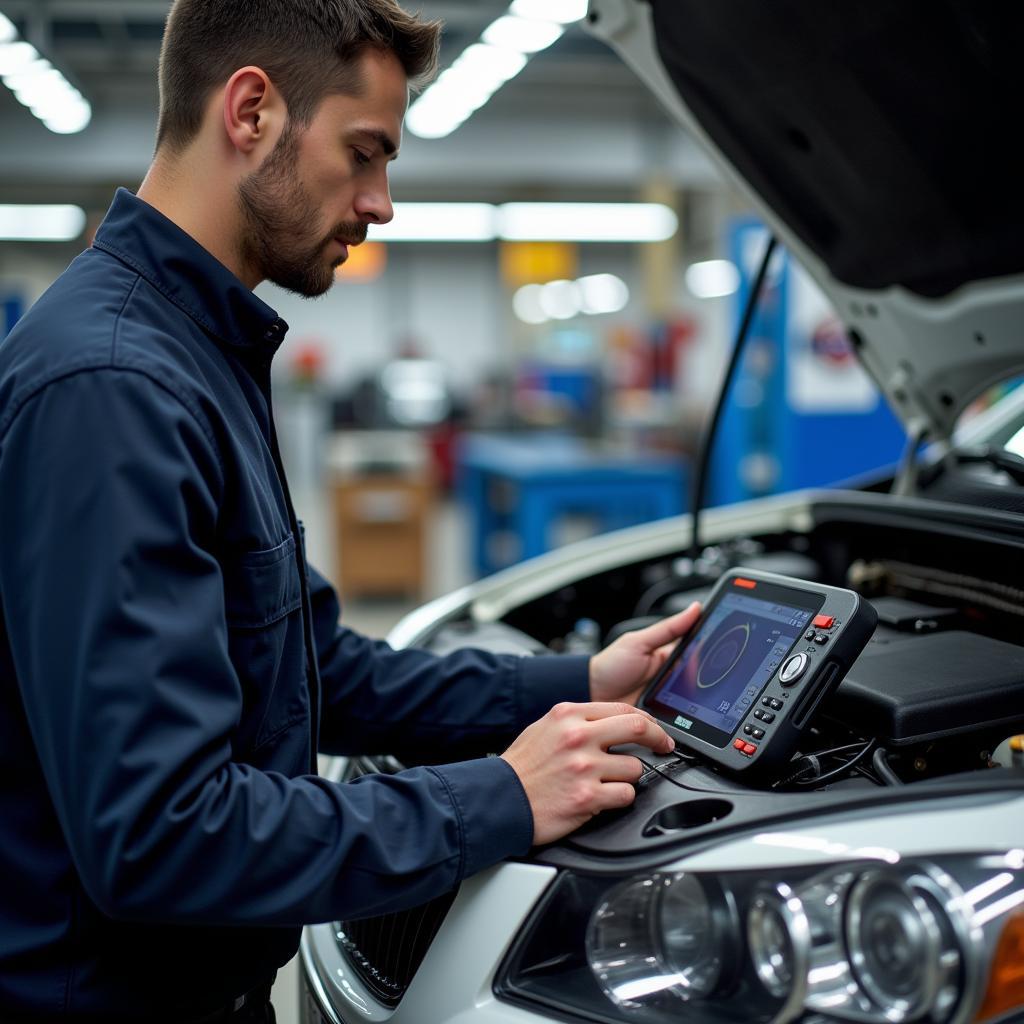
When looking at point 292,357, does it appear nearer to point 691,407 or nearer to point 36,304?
point 691,407

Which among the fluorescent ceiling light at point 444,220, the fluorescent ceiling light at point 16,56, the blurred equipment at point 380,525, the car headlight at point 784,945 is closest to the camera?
the car headlight at point 784,945

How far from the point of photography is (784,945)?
33.3 inches

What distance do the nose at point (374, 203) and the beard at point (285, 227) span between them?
0.02 meters

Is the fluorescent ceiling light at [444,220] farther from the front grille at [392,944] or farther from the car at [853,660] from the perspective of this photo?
the front grille at [392,944]

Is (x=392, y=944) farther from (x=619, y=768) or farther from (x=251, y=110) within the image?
(x=251, y=110)

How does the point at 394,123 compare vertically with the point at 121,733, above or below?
above

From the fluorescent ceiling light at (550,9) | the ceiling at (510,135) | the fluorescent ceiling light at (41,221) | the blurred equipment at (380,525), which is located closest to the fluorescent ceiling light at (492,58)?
the fluorescent ceiling light at (550,9)

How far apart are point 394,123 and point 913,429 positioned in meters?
1.25

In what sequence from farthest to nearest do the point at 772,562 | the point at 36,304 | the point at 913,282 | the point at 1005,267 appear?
1. the point at 772,562
2. the point at 913,282
3. the point at 1005,267
4. the point at 36,304

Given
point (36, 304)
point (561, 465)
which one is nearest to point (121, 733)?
point (36, 304)

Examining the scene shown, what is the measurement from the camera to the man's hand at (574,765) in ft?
3.17

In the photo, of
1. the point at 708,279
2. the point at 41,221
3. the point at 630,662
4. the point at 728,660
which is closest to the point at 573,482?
the point at 630,662

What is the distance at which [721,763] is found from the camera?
3.44 ft

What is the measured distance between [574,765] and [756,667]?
0.85 ft
